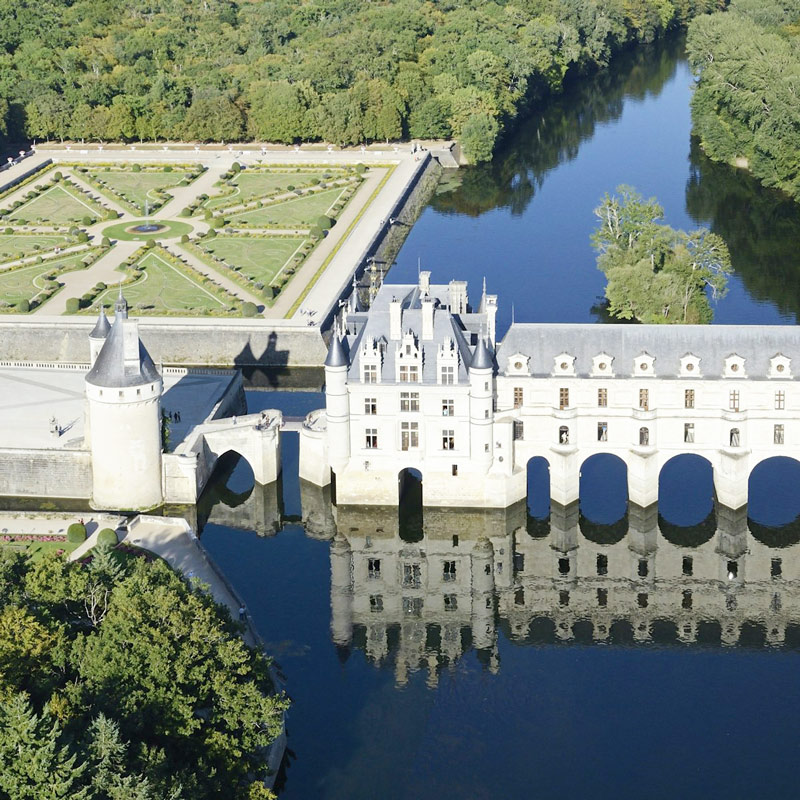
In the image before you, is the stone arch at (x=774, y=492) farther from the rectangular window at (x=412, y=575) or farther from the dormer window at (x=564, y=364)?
the rectangular window at (x=412, y=575)

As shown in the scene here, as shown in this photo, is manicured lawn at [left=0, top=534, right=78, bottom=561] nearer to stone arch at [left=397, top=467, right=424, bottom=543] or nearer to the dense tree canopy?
the dense tree canopy

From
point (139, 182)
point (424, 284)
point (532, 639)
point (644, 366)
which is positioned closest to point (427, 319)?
point (424, 284)

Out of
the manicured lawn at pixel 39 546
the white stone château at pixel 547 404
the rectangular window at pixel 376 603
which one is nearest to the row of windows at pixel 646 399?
the white stone château at pixel 547 404

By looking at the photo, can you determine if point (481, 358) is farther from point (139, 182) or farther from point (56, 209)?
point (139, 182)

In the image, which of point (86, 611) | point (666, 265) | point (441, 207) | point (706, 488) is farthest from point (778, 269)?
point (86, 611)

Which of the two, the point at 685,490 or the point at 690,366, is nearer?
the point at 690,366

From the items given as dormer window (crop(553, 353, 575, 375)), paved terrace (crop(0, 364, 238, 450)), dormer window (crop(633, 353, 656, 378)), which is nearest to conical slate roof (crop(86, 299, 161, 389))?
paved terrace (crop(0, 364, 238, 450))
